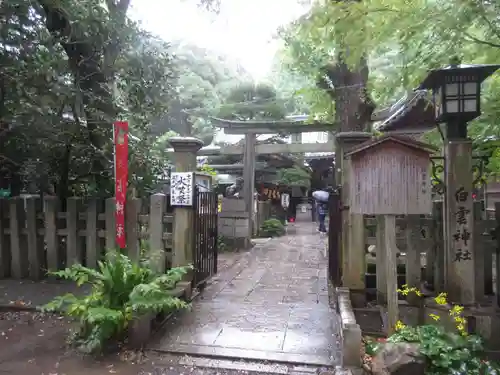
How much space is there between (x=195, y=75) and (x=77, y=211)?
20162 mm

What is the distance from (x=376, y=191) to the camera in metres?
4.57

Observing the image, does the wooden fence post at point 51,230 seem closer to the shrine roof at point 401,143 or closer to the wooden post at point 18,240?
the wooden post at point 18,240

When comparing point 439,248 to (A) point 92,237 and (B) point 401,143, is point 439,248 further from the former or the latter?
(A) point 92,237

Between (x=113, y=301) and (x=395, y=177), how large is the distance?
3.77 meters

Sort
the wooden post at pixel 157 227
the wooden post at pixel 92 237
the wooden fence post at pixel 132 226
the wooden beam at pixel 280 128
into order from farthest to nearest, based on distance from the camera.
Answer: the wooden beam at pixel 280 128
the wooden post at pixel 92 237
the wooden fence post at pixel 132 226
the wooden post at pixel 157 227

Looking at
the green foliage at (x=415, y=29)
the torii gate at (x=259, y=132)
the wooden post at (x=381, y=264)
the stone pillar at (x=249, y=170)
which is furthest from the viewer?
the stone pillar at (x=249, y=170)

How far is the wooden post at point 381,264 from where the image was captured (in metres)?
5.64

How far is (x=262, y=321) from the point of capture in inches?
221

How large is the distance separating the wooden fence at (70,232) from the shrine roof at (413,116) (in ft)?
19.6

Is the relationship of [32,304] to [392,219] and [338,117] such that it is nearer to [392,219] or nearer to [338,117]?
[392,219]

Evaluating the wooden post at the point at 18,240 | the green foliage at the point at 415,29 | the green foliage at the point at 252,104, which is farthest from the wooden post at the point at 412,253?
the green foliage at the point at 252,104

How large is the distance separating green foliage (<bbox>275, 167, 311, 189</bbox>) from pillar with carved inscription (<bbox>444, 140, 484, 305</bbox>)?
16960 mm

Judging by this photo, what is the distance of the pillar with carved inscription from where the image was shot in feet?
16.8

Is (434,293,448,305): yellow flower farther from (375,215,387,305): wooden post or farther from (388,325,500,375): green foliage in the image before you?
(375,215,387,305): wooden post
